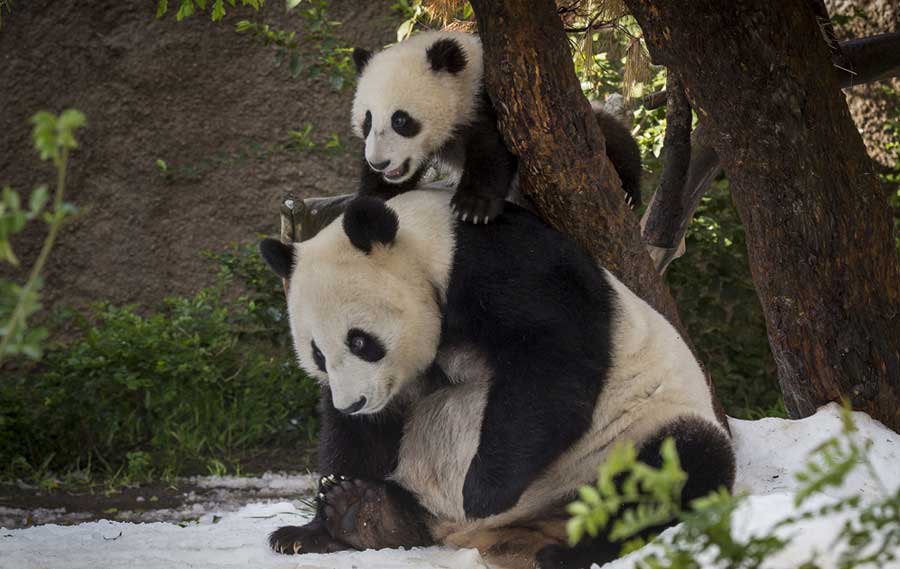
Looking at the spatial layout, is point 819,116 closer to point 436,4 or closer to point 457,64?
point 457,64

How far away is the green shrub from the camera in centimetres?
679

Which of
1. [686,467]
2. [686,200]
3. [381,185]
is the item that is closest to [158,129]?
[381,185]

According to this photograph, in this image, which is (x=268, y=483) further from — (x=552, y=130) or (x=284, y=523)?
(x=552, y=130)

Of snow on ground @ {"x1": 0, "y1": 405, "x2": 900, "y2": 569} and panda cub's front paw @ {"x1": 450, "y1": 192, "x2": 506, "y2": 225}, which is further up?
panda cub's front paw @ {"x1": 450, "y1": 192, "x2": 506, "y2": 225}

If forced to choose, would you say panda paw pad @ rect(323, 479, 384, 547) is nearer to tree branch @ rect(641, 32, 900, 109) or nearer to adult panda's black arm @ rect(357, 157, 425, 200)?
adult panda's black arm @ rect(357, 157, 425, 200)

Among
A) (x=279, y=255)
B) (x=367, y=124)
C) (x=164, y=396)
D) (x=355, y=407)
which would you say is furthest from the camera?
(x=164, y=396)

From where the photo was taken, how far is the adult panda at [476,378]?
3182 millimetres

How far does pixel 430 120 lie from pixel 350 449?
1.33m

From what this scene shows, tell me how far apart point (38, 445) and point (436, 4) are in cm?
392

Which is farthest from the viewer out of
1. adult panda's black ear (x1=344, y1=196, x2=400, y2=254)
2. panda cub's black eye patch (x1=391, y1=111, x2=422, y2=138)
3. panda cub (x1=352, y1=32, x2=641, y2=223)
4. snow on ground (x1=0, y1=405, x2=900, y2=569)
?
panda cub's black eye patch (x1=391, y1=111, x2=422, y2=138)

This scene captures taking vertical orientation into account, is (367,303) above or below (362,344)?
above

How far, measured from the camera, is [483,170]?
A: 12.1 ft

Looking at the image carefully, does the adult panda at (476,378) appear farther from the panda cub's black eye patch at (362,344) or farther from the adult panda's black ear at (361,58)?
the adult panda's black ear at (361,58)

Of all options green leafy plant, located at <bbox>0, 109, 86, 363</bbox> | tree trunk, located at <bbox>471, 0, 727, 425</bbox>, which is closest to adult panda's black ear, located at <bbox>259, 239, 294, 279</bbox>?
tree trunk, located at <bbox>471, 0, 727, 425</bbox>
